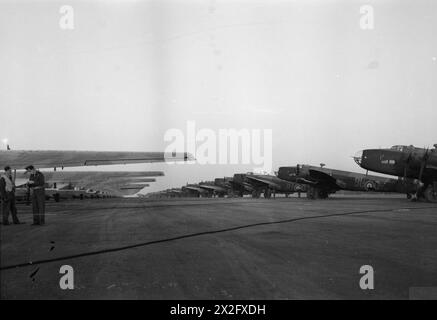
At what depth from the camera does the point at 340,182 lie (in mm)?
42375

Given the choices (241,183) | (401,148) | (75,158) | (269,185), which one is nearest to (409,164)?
(401,148)

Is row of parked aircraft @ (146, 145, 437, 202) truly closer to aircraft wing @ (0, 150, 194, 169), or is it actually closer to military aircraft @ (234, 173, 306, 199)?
military aircraft @ (234, 173, 306, 199)

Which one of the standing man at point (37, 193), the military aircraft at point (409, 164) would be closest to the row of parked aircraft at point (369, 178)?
the military aircraft at point (409, 164)

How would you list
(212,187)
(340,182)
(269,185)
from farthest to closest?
(212,187) → (269,185) → (340,182)

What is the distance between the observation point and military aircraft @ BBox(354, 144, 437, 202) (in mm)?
30328

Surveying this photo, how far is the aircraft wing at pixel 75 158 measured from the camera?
85.5ft

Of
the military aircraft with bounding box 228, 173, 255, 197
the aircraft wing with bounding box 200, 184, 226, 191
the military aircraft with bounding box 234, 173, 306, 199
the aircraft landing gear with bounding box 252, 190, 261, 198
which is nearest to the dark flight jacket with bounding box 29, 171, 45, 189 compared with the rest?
the military aircraft with bounding box 234, 173, 306, 199

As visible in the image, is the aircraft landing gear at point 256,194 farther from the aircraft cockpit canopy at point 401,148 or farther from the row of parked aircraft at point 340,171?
the aircraft cockpit canopy at point 401,148

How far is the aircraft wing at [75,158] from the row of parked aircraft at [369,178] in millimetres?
16354

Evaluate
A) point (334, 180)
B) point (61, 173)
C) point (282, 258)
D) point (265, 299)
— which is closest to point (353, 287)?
point (265, 299)

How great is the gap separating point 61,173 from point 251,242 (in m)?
69.9

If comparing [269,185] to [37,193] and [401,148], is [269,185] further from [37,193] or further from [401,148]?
[37,193]

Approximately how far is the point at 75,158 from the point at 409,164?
25331mm

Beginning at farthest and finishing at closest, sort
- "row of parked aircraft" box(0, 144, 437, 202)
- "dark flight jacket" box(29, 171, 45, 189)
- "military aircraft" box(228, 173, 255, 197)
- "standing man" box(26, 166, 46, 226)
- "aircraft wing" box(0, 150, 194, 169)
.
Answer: "military aircraft" box(228, 173, 255, 197) → "row of parked aircraft" box(0, 144, 437, 202) → "aircraft wing" box(0, 150, 194, 169) → "dark flight jacket" box(29, 171, 45, 189) → "standing man" box(26, 166, 46, 226)
